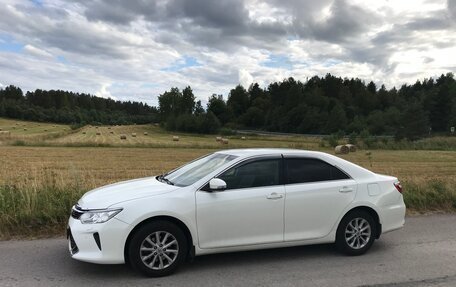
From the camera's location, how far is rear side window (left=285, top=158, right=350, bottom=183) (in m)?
6.27

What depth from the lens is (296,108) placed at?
4619 inches

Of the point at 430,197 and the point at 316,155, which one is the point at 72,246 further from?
the point at 430,197

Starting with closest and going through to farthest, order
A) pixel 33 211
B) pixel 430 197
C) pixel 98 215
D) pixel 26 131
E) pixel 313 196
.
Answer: pixel 98 215 → pixel 313 196 → pixel 33 211 → pixel 430 197 → pixel 26 131

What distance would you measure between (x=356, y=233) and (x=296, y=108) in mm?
112428

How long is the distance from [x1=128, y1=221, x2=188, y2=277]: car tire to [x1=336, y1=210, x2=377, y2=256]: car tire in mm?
2264

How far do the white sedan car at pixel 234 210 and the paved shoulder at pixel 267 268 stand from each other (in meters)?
0.24

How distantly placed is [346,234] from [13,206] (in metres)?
5.28

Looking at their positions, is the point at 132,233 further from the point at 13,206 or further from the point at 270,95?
the point at 270,95

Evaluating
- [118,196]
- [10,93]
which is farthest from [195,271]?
[10,93]

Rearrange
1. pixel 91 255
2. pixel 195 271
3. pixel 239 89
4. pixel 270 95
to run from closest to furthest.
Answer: pixel 91 255 < pixel 195 271 < pixel 270 95 < pixel 239 89

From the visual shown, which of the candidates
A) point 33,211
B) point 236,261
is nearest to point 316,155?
point 236,261

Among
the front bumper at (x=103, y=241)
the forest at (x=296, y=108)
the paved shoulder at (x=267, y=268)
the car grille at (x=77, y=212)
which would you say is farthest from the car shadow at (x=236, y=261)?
the forest at (x=296, y=108)

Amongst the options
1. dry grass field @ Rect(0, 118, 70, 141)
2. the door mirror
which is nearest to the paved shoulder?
the door mirror

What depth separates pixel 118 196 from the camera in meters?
5.63
